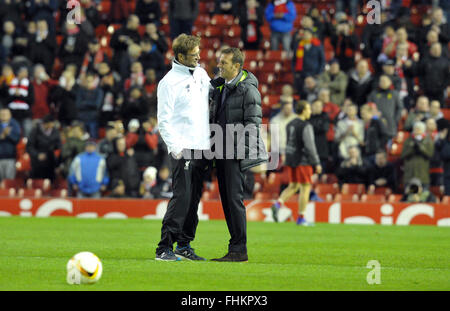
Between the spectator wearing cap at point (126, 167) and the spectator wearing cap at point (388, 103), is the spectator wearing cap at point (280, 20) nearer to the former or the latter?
the spectator wearing cap at point (388, 103)

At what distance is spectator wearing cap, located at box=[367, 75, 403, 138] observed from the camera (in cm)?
2156

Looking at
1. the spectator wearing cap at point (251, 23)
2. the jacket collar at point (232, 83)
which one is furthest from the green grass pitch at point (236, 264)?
the spectator wearing cap at point (251, 23)

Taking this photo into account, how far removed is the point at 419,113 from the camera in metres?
21.3

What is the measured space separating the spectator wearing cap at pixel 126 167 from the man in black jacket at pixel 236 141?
10.4m

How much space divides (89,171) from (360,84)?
21.7 feet

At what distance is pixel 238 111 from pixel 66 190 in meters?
11.9

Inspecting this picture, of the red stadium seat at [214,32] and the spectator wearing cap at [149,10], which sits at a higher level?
the spectator wearing cap at [149,10]

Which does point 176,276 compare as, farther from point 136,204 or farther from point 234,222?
point 136,204

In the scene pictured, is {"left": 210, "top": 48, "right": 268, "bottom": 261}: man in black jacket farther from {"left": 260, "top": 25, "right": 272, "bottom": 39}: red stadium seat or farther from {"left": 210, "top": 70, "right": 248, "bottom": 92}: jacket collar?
{"left": 260, "top": 25, "right": 272, "bottom": 39}: red stadium seat

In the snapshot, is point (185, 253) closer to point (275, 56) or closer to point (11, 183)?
point (11, 183)

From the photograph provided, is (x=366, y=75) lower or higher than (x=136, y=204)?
higher

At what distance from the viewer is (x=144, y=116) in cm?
2236

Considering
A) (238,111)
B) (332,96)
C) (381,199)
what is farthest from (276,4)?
(238,111)

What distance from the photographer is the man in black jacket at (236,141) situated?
10.6 meters
